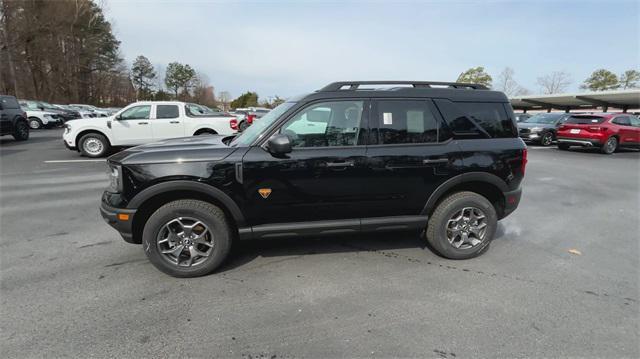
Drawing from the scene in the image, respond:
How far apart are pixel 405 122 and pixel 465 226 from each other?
52.9 inches

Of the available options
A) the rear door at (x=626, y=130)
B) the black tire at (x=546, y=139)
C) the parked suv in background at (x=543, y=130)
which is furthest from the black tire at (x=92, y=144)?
the rear door at (x=626, y=130)

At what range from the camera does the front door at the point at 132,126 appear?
9820mm

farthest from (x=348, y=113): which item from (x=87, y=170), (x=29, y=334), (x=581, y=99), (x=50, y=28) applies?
(x=50, y=28)

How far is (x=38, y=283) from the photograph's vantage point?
3.04m

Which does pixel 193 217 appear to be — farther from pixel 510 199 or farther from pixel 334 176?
pixel 510 199

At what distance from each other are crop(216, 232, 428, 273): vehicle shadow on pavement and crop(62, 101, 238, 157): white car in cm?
740

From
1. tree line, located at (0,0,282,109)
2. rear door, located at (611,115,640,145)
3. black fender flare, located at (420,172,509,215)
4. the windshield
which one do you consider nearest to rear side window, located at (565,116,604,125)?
rear door, located at (611,115,640,145)

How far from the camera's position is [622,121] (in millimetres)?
12664

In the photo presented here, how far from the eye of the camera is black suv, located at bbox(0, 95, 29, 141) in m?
12.0

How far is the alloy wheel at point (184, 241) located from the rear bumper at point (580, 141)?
1471cm

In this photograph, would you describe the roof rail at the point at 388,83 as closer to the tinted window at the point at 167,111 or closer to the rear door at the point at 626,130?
the tinted window at the point at 167,111

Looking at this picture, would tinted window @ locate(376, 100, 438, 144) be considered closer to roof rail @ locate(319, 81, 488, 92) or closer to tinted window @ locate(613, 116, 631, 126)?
roof rail @ locate(319, 81, 488, 92)

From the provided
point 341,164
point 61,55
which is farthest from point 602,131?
point 61,55

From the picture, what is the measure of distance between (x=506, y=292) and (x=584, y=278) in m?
0.96
